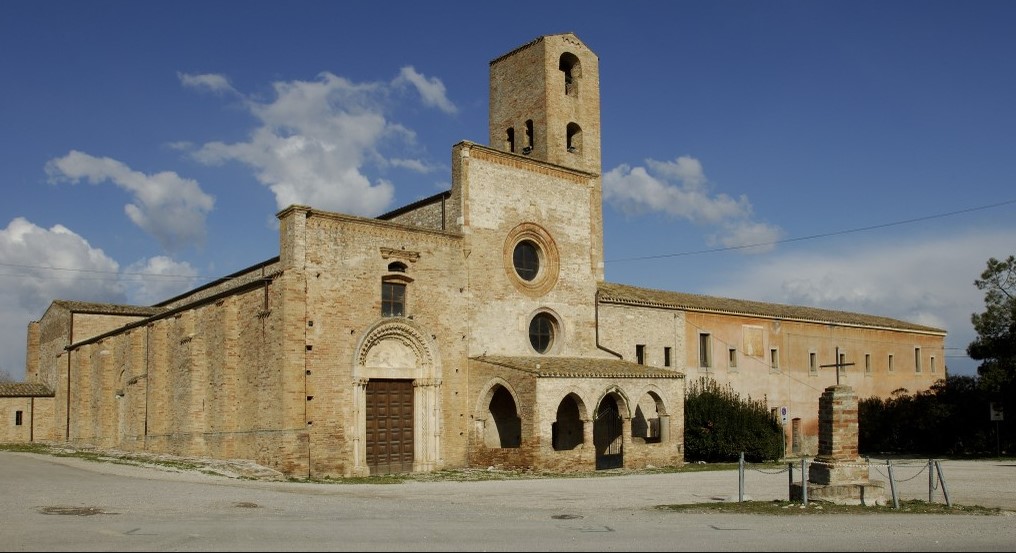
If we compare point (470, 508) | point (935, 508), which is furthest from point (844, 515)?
point (470, 508)

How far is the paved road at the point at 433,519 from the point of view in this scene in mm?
11039

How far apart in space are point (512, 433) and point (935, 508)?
1454cm

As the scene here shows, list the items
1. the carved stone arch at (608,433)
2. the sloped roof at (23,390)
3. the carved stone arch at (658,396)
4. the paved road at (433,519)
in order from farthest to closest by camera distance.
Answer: the sloped roof at (23,390) → the carved stone arch at (608,433) → the carved stone arch at (658,396) → the paved road at (433,519)

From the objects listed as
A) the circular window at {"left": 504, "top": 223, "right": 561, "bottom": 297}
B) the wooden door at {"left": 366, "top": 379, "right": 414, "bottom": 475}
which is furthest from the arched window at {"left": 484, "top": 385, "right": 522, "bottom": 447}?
the circular window at {"left": 504, "top": 223, "right": 561, "bottom": 297}

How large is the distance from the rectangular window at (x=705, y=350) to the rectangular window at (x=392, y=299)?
49.6 ft

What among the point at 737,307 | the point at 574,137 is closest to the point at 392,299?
the point at 574,137

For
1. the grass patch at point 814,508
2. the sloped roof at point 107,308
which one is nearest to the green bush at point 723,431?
the grass patch at point 814,508

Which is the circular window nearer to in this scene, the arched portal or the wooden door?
the arched portal

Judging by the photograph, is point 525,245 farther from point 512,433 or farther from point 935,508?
point 935,508

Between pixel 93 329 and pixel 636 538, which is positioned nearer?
pixel 636 538

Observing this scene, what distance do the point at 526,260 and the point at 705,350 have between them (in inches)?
429

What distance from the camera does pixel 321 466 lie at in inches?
933

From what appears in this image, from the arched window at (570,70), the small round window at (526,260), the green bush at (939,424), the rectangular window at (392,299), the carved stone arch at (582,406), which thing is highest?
the arched window at (570,70)

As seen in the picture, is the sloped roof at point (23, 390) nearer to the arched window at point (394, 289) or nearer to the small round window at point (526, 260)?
the arched window at point (394, 289)
